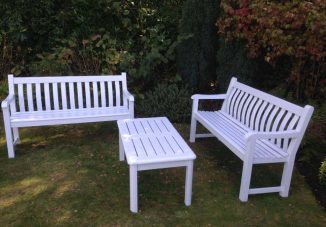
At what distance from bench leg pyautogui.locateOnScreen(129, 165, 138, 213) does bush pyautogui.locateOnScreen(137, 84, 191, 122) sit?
2.80 metres

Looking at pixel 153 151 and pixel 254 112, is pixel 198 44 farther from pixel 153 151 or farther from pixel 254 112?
pixel 153 151

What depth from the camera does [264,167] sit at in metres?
4.53

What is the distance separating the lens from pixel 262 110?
416 centimetres

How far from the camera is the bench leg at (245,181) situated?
11.5ft

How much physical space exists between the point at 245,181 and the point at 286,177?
1.68 feet

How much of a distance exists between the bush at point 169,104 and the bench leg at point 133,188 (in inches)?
110

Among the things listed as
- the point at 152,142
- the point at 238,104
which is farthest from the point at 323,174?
the point at 152,142

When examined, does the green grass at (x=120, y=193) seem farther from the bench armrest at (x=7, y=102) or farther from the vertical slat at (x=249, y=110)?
the bench armrest at (x=7, y=102)

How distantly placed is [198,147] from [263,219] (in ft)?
6.17

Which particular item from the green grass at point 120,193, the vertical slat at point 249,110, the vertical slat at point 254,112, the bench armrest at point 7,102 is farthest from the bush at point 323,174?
the bench armrest at point 7,102

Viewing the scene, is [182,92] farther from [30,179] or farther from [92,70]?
[30,179]

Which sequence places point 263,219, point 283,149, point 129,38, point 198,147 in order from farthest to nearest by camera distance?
point 129,38 → point 198,147 → point 283,149 → point 263,219

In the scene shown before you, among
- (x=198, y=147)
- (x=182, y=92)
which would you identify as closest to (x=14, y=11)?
(x=182, y=92)

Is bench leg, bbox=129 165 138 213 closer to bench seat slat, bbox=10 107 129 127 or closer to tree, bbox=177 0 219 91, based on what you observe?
bench seat slat, bbox=10 107 129 127
